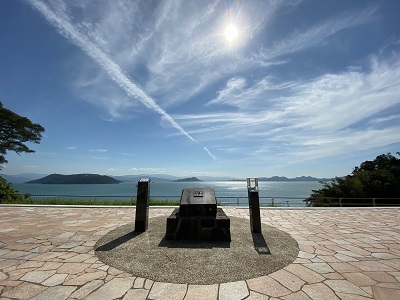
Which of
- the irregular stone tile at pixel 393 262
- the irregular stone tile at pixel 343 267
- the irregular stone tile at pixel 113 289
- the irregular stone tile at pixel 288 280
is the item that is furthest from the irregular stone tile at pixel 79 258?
the irregular stone tile at pixel 393 262

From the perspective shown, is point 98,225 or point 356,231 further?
point 98,225

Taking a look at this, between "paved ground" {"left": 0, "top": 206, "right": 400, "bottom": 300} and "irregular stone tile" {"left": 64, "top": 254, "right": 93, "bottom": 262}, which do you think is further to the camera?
"irregular stone tile" {"left": 64, "top": 254, "right": 93, "bottom": 262}

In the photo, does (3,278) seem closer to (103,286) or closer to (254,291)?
(103,286)

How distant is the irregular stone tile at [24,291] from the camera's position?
3.03 m

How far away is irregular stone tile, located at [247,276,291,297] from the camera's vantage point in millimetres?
3207

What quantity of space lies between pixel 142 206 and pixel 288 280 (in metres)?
4.54

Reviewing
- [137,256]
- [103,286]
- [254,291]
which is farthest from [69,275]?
[254,291]

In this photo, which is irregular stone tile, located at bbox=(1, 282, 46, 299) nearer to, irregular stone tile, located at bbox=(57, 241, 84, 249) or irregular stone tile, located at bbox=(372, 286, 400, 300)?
irregular stone tile, located at bbox=(57, 241, 84, 249)

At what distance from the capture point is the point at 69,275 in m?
3.68

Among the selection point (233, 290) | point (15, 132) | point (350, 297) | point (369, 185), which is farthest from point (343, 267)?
point (15, 132)

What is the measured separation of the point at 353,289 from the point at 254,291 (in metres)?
1.53

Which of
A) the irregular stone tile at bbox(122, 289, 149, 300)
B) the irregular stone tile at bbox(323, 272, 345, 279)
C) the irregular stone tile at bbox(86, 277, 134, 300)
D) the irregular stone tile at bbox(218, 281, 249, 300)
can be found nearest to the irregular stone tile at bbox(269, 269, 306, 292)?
the irregular stone tile at bbox(323, 272, 345, 279)

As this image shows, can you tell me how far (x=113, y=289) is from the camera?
3.27m

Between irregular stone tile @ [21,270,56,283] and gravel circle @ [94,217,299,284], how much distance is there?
3.04ft
